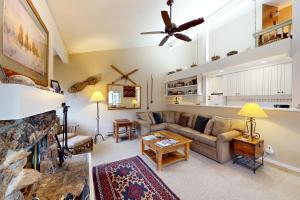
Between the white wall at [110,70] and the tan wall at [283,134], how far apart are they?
3.19 meters

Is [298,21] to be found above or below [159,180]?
above

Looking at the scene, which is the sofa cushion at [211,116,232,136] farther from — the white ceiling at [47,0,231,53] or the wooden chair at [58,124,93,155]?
the wooden chair at [58,124,93,155]

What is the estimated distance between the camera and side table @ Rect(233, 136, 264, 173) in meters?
2.43

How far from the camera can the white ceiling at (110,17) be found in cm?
242

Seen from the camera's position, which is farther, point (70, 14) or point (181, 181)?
point (70, 14)

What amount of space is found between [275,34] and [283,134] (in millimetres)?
1902

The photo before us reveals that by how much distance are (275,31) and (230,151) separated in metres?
2.50

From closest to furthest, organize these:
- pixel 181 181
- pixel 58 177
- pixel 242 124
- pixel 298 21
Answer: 1. pixel 58 177
2. pixel 181 181
3. pixel 298 21
4. pixel 242 124

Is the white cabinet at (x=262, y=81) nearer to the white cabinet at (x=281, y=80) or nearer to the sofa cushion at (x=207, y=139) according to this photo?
the white cabinet at (x=281, y=80)

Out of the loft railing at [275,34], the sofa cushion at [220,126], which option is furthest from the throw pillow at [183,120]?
the loft railing at [275,34]

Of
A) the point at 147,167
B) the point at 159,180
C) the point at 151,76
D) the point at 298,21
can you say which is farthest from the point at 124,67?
the point at 298,21

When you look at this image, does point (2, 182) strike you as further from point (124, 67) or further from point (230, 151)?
point (124, 67)

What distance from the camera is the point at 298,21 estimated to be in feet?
7.67

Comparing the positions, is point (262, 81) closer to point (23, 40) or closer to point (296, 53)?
point (296, 53)
